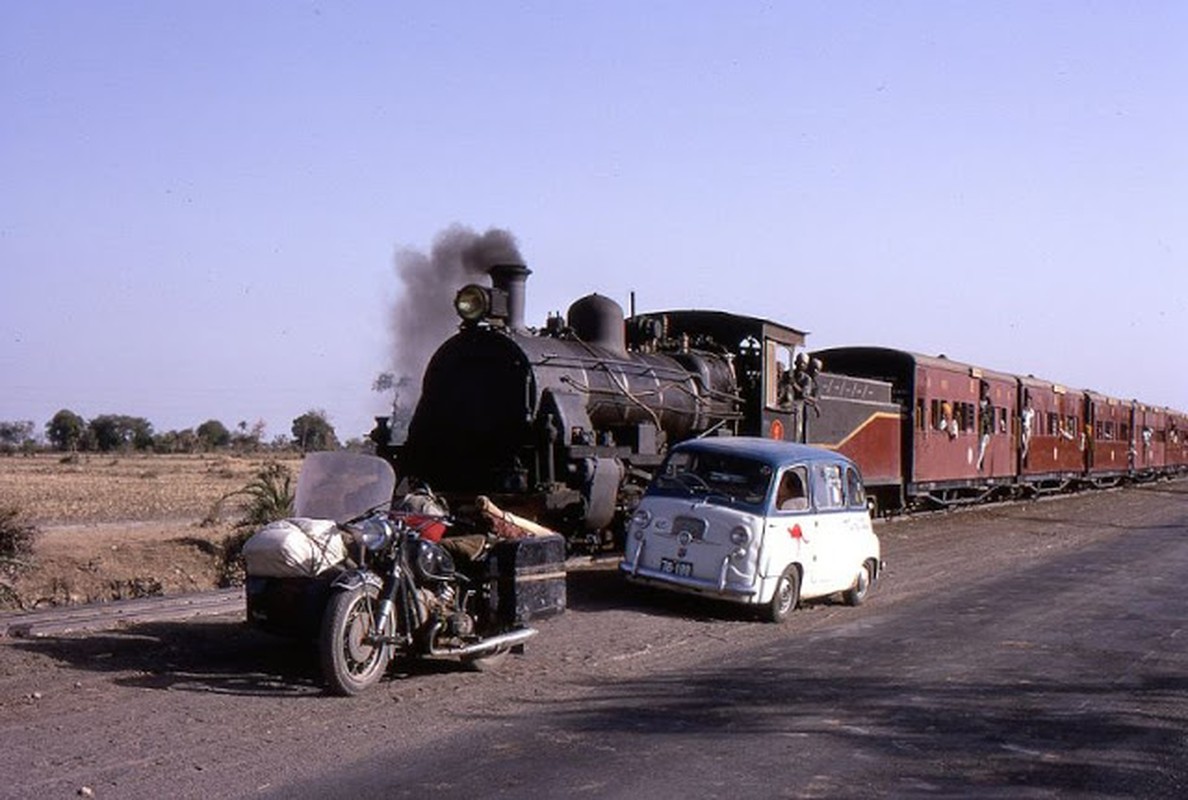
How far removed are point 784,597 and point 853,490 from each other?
6.38 feet

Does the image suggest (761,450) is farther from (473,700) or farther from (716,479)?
(473,700)

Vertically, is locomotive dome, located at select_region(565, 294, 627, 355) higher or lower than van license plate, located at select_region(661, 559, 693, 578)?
higher

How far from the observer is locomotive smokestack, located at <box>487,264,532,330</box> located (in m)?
15.6

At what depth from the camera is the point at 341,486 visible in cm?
880

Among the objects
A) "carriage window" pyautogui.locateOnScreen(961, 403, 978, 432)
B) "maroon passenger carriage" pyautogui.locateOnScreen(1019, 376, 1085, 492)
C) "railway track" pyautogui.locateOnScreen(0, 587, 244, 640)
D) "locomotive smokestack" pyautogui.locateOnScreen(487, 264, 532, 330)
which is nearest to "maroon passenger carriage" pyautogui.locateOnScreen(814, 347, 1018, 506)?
"carriage window" pyautogui.locateOnScreen(961, 403, 978, 432)

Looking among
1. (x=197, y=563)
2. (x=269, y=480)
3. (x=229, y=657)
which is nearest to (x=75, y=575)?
(x=197, y=563)

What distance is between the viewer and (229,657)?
356 inches

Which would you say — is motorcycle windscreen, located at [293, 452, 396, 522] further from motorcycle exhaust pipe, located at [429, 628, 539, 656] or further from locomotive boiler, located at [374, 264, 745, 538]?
locomotive boiler, located at [374, 264, 745, 538]

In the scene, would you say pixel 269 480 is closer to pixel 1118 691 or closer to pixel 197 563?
pixel 197 563

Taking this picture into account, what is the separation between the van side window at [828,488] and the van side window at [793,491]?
19 centimetres

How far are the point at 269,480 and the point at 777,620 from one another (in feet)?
35.3

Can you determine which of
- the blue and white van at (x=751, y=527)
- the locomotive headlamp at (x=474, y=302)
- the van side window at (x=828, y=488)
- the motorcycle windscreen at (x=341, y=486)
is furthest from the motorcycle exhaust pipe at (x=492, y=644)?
the locomotive headlamp at (x=474, y=302)

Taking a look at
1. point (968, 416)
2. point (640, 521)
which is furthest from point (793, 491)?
point (968, 416)

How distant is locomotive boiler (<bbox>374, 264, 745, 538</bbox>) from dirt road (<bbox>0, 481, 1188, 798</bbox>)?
5.07 ft
